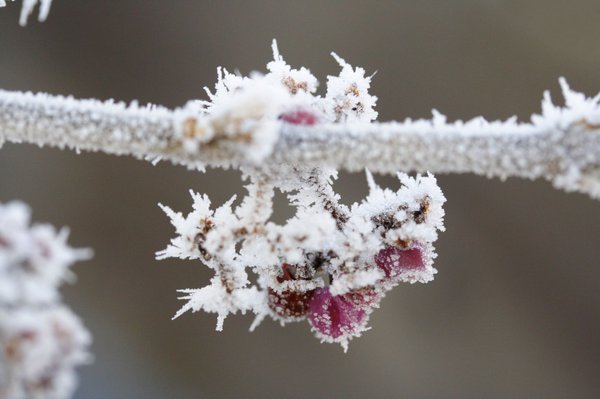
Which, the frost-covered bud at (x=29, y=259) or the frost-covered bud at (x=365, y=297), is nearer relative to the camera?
the frost-covered bud at (x=29, y=259)

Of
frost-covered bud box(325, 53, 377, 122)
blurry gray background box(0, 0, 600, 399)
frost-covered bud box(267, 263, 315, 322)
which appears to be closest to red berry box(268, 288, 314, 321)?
frost-covered bud box(267, 263, 315, 322)

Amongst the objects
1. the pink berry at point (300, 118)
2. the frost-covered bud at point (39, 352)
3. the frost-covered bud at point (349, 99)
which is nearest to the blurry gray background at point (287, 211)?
the frost-covered bud at point (349, 99)

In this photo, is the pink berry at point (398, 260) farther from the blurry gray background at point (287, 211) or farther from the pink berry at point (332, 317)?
the blurry gray background at point (287, 211)

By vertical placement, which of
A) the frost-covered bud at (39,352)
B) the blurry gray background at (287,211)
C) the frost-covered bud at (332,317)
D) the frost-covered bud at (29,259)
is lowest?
the frost-covered bud at (39,352)

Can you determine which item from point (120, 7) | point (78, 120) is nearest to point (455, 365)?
point (120, 7)

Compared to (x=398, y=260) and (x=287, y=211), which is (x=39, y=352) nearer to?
(x=398, y=260)
